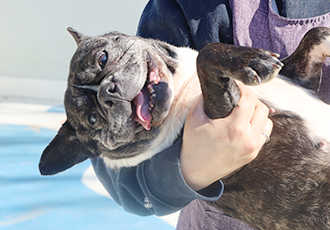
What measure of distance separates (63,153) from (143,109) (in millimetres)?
527

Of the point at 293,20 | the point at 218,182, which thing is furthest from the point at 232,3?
the point at 218,182

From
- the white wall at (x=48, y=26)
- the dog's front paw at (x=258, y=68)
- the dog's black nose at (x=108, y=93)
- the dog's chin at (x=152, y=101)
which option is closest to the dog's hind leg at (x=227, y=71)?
the dog's front paw at (x=258, y=68)

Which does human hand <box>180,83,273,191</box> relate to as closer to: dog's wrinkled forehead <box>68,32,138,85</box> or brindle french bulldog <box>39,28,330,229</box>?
brindle french bulldog <box>39,28,330,229</box>

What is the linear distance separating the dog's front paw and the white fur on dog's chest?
1.47ft

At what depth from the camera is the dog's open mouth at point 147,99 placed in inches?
56.7

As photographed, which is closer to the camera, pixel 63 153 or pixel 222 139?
pixel 222 139

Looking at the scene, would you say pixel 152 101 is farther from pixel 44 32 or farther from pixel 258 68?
pixel 44 32

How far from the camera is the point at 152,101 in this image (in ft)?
4.75

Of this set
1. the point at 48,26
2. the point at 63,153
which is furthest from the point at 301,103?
the point at 48,26

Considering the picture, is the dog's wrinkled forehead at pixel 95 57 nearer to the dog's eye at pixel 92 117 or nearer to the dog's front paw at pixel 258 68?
the dog's eye at pixel 92 117

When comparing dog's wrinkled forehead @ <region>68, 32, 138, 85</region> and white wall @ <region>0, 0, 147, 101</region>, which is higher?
dog's wrinkled forehead @ <region>68, 32, 138, 85</region>

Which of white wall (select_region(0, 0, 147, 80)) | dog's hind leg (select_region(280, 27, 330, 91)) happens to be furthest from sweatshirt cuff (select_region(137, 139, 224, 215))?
white wall (select_region(0, 0, 147, 80))

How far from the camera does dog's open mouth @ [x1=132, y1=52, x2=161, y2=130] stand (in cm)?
144

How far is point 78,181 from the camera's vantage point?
354 centimetres
